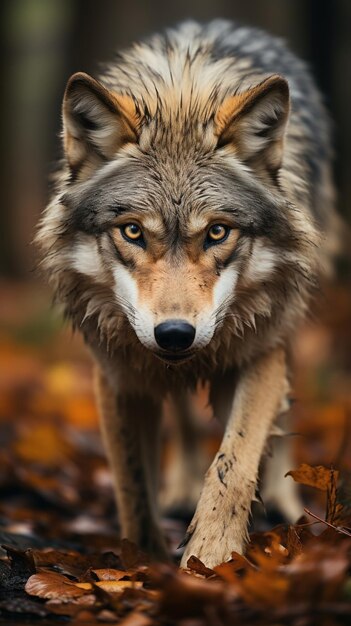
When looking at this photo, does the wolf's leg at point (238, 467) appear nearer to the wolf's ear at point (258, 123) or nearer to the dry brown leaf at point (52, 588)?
the dry brown leaf at point (52, 588)

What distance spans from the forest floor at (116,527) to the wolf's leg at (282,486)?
86 mm

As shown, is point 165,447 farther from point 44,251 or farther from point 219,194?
point 219,194

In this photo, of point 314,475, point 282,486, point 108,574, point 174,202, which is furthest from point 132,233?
point 282,486

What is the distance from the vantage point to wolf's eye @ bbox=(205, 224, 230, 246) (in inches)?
167

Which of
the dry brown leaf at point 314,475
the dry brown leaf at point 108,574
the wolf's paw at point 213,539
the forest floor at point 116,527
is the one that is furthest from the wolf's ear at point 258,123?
the dry brown leaf at point 108,574

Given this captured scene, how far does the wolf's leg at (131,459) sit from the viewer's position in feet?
16.4

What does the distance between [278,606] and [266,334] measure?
209 centimetres

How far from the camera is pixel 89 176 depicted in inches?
181

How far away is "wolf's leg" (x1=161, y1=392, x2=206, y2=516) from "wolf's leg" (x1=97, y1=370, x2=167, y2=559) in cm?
142

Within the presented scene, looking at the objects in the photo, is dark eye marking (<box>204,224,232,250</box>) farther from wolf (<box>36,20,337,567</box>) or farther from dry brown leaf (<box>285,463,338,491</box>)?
dry brown leaf (<box>285,463,338,491</box>)

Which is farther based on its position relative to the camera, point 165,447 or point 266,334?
point 165,447

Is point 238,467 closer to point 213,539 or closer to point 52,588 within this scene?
point 213,539

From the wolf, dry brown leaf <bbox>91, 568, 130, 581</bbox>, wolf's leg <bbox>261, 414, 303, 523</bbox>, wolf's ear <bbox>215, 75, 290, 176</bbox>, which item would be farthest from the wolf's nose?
wolf's leg <bbox>261, 414, 303, 523</bbox>

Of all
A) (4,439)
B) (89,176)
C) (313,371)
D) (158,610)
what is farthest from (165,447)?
(158,610)
